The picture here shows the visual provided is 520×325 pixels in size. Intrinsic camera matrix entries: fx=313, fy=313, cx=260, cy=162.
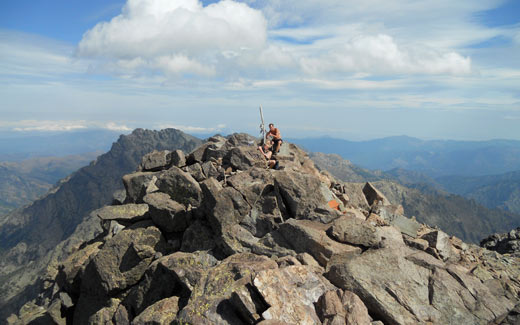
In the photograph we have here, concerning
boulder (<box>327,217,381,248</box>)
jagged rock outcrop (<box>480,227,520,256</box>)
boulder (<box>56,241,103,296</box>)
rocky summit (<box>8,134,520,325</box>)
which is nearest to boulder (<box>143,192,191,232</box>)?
rocky summit (<box>8,134,520,325</box>)

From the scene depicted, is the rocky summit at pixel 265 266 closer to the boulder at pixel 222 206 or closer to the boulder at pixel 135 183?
the boulder at pixel 222 206

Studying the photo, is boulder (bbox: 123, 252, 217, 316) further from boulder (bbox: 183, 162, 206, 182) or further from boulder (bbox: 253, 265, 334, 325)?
boulder (bbox: 183, 162, 206, 182)

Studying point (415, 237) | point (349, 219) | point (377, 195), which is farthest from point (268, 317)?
point (377, 195)

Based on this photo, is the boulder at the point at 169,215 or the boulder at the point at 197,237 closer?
the boulder at the point at 197,237

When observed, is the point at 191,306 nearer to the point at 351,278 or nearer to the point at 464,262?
the point at 351,278

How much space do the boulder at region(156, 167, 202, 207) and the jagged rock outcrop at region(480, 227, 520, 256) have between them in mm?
43236

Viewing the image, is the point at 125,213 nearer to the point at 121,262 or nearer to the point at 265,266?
the point at 121,262

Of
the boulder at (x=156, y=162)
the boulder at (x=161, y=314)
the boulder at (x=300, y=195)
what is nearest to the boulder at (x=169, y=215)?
the boulder at (x=161, y=314)

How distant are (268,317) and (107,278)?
1514 centimetres

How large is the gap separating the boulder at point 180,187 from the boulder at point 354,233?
11.7 metres

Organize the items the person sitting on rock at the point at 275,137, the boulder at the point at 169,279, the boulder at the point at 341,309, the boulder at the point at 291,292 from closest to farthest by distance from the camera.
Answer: the boulder at the point at 291,292
the boulder at the point at 341,309
the boulder at the point at 169,279
the person sitting on rock at the point at 275,137

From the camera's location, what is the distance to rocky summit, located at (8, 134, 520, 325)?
15.0m

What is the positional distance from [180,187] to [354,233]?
48.4 ft

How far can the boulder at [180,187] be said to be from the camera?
26547 mm
